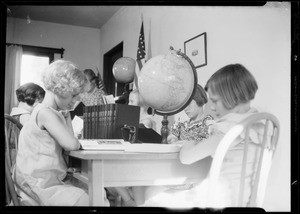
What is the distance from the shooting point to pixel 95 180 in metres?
1.17

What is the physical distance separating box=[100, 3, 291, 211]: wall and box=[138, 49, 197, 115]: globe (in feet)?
1.01

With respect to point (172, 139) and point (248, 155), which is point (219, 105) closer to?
point (248, 155)

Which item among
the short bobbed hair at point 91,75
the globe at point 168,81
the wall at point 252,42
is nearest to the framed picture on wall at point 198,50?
the wall at point 252,42

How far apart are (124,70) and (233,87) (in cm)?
103

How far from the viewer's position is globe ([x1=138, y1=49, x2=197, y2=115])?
149cm

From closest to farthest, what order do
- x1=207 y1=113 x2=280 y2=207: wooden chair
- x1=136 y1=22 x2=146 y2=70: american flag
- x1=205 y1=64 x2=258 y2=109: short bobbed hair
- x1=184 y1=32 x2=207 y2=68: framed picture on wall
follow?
x1=207 y1=113 x2=280 y2=207: wooden chair
x1=205 y1=64 x2=258 y2=109: short bobbed hair
x1=184 y1=32 x2=207 y2=68: framed picture on wall
x1=136 y1=22 x2=146 y2=70: american flag

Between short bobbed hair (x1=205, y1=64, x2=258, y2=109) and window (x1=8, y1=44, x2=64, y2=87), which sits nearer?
short bobbed hair (x1=205, y1=64, x2=258, y2=109)

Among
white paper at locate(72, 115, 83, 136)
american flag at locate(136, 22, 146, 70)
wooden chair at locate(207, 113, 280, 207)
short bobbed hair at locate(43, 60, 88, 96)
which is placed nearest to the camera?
wooden chair at locate(207, 113, 280, 207)

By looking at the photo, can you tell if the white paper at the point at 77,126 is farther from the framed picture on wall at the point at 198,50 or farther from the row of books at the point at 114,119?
the framed picture on wall at the point at 198,50

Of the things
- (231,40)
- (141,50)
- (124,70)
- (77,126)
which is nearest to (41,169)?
(77,126)

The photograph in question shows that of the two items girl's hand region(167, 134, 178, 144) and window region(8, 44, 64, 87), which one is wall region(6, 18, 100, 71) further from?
girl's hand region(167, 134, 178, 144)

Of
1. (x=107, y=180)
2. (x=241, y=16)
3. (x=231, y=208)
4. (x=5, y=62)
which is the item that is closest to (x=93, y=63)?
(x=5, y=62)

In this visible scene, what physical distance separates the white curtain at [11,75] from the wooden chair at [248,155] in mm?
975

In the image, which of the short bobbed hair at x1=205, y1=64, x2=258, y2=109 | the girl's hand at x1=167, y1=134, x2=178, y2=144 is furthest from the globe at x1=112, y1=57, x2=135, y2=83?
the short bobbed hair at x1=205, y1=64, x2=258, y2=109
